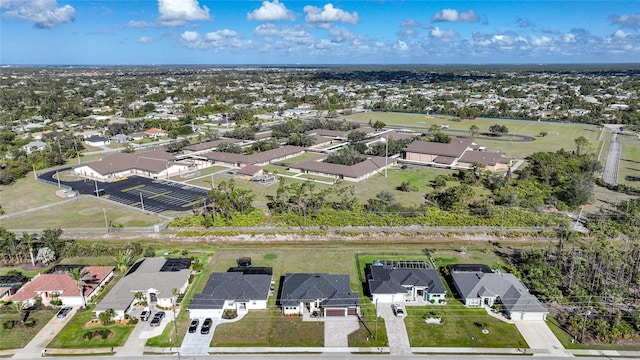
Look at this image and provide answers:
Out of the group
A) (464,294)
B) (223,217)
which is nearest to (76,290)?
(223,217)

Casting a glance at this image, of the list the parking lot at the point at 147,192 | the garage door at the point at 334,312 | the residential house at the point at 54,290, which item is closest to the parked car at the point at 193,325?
the garage door at the point at 334,312

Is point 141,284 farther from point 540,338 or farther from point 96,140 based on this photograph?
point 96,140

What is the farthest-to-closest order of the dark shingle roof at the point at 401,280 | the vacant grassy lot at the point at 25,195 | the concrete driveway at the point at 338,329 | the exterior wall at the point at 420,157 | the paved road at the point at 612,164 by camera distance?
the exterior wall at the point at 420,157, the paved road at the point at 612,164, the vacant grassy lot at the point at 25,195, the dark shingle roof at the point at 401,280, the concrete driveway at the point at 338,329

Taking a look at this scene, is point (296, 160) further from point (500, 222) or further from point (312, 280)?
point (312, 280)

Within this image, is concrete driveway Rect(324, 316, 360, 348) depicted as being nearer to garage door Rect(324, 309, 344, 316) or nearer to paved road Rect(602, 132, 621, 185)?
garage door Rect(324, 309, 344, 316)

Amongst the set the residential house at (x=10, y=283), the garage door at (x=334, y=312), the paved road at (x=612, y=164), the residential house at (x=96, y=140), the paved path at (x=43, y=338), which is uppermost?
the residential house at (x=96, y=140)

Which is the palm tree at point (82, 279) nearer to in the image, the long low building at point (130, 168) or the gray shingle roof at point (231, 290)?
the gray shingle roof at point (231, 290)

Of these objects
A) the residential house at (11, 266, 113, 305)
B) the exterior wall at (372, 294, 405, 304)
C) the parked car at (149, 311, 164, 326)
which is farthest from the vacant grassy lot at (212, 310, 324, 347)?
the residential house at (11, 266, 113, 305)
